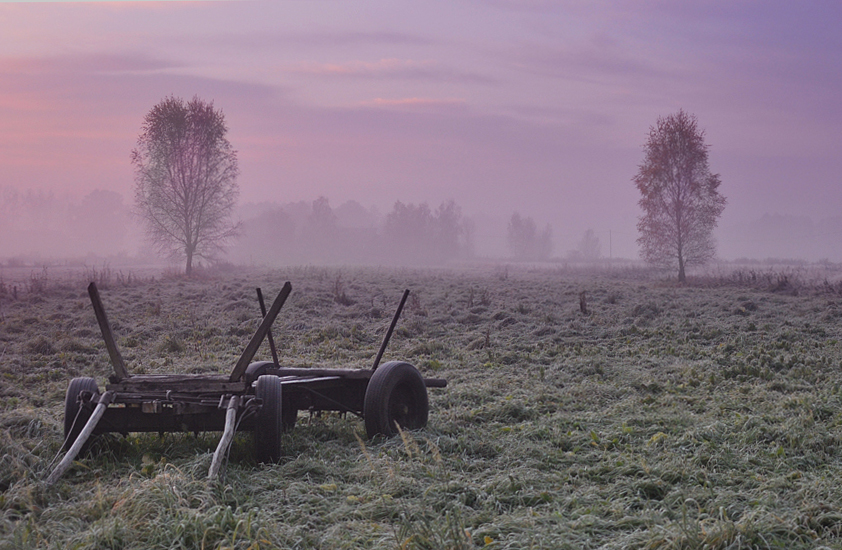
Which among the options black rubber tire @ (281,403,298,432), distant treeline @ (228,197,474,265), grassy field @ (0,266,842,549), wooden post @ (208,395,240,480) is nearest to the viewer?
grassy field @ (0,266,842,549)

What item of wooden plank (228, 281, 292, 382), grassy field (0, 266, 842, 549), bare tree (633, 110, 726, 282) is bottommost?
grassy field (0, 266, 842, 549)

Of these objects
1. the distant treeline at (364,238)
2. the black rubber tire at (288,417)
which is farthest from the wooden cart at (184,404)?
the distant treeline at (364,238)

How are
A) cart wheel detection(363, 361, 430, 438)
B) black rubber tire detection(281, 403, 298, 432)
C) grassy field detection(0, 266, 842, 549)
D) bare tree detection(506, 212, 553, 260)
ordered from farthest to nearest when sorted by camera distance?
1. bare tree detection(506, 212, 553, 260)
2. black rubber tire detection(281, 403, 298, 432)
3. cart wheel detection(363, 361, 430, 438)
4. grassy field detection(0, 266, 842, 549)

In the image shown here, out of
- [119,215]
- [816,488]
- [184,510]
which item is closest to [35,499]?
[184,510]

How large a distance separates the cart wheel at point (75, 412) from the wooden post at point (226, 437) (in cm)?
143

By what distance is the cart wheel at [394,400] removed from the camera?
6.57 m

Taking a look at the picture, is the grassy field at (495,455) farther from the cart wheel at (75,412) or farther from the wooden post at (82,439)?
the cart wheel at (75,412)

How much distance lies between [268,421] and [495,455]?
7.63ft

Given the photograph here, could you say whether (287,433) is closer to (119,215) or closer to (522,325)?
(522,325)

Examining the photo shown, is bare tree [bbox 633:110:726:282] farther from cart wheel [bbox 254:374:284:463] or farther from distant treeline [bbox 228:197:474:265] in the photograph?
distant treeline [bbox 228:197:474:265]

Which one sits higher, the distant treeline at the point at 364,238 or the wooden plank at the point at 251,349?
the distant treeline at the point at 364,238

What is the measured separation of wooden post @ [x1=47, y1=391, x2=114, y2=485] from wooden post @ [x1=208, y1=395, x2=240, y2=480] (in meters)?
1.11

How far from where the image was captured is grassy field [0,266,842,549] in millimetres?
4098

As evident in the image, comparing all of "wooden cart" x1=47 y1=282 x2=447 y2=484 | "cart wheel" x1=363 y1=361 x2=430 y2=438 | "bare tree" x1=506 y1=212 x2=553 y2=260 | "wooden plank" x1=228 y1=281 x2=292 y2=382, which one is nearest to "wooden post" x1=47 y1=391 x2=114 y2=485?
"wooden cart" x1=47 y1=282 x2=447 y2=484
